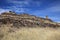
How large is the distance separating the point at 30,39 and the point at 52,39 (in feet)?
4.69

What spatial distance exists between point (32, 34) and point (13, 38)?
1396 millimetres

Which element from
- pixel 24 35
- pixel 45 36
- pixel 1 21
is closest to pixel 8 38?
pixel 24 35

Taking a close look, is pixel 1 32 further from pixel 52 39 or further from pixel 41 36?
pixel 52 39

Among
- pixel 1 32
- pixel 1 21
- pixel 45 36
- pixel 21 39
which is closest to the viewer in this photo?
pixel 21 39

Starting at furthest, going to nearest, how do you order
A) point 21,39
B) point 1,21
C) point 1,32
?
point 1,21
point 1,32
point 21,39

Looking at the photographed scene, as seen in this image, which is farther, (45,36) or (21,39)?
(45,36)

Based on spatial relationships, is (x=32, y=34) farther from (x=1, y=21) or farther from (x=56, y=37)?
(x=1, y=21)

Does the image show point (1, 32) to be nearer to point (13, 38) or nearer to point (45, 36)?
point (13, 38)

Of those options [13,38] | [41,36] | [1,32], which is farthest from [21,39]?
[1,32]

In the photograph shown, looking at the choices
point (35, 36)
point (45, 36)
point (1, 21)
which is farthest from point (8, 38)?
point (1, 21)

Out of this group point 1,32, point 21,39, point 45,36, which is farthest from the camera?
point 1,32

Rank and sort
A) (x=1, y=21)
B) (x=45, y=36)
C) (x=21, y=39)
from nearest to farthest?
(x=21, y=39) < (x=45, y=36) < (x=1, y=21)

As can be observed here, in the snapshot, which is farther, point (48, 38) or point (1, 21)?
point (1, 21)

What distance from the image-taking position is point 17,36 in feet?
32.3
